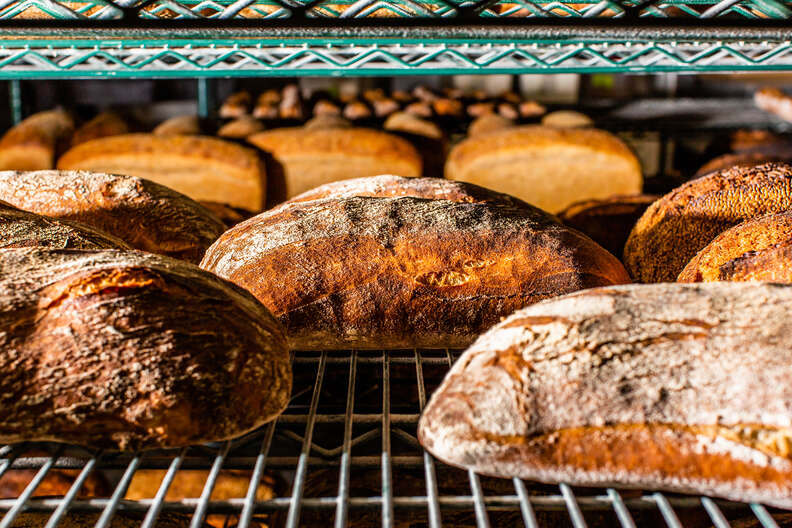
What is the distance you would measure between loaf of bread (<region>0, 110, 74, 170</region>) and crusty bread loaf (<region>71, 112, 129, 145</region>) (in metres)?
0.03

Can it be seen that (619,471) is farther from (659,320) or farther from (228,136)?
(228,136)

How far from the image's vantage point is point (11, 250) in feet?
2.74

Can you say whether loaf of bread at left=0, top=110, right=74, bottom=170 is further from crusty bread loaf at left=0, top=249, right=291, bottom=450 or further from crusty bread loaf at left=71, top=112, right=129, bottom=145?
crusty bread loaf at left=0, top=249, right=291, bottom=450

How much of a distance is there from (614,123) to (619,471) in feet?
6.59

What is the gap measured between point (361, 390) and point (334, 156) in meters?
0.88

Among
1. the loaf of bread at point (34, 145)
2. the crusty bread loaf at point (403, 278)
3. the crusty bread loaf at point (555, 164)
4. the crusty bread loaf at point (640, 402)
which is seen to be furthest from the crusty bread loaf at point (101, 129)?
the crusty bread loaf at point (640, 402)

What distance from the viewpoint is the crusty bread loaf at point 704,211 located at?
1.10 meters

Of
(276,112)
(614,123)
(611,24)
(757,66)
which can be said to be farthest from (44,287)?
(276,112)

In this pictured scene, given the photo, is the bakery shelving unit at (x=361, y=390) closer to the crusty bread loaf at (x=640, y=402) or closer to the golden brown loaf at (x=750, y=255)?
the crusty bread loaf at (x=640, y=402)

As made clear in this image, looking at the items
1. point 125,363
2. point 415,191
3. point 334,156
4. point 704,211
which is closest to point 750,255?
point 704,211

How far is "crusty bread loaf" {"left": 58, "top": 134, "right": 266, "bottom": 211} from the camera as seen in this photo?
70.9 inches

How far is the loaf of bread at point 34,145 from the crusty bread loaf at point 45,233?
38.2 inches

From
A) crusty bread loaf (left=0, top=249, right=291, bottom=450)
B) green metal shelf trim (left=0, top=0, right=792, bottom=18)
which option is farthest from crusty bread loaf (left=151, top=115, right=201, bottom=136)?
crusty bread loaf (left=0, top=249, right=291, bottom=450)

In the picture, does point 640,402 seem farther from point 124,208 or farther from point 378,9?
point 124,208
